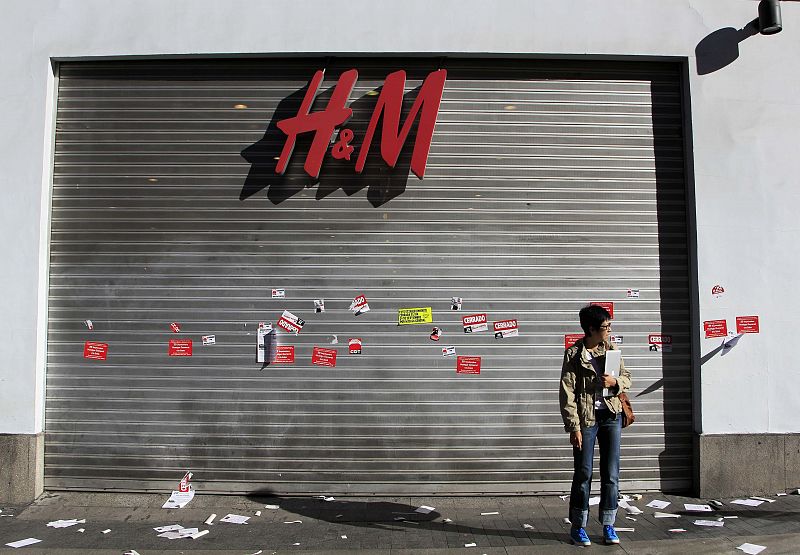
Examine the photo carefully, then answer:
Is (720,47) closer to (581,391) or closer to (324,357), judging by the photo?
(581,391)

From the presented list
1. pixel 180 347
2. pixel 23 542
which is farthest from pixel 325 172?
pixel 23 542

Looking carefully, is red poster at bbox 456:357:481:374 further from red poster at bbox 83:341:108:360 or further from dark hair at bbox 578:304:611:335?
red poster at bbox 83:341:108:360

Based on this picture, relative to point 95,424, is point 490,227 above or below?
above

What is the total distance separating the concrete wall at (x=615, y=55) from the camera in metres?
6.62

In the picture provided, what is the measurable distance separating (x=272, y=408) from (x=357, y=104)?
3.36 m

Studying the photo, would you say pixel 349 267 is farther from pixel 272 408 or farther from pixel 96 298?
pixel 96 298

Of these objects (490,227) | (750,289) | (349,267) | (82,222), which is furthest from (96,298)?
(750,289)

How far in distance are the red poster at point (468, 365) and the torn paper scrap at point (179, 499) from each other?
9.89ft

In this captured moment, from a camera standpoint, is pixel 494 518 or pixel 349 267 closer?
pixel 494 518

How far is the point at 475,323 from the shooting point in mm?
6703

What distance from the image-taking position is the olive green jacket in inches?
199

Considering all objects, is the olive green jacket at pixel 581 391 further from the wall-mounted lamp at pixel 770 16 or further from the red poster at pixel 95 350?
the red poster at pixel 95 350

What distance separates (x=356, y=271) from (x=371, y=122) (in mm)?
1569

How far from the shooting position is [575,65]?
6.97 m
